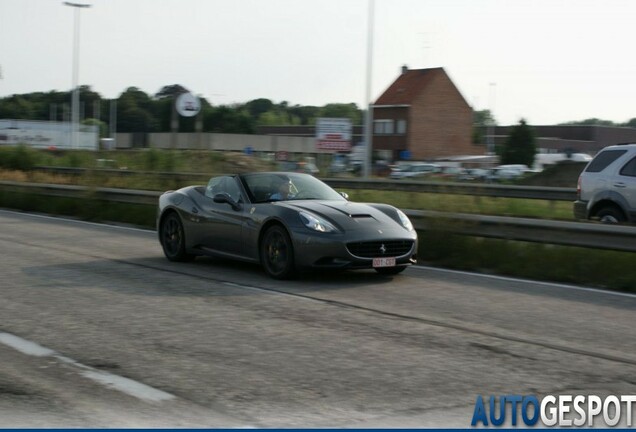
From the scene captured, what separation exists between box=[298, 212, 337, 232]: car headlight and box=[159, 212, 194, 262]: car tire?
2.60 m

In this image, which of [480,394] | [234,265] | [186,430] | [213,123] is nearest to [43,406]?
[186,430]

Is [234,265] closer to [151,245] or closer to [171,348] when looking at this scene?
[151,245]

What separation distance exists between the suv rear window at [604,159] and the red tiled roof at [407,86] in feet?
215

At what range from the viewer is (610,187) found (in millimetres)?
→ 15148

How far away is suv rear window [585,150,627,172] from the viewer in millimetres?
15395

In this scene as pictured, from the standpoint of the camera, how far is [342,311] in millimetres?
8461

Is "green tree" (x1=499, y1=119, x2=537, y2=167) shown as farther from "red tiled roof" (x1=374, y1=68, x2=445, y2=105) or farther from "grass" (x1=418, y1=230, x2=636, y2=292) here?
"grass" (x1=418, y1=230, x2=636, y2=292)

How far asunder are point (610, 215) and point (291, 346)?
384 inches

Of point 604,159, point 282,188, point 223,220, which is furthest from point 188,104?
point 282,188

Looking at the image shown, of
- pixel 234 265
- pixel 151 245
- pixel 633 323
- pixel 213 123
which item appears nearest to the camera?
pixel 633 323

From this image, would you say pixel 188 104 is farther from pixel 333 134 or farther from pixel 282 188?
pixel 282 188

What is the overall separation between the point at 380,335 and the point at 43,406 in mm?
3008

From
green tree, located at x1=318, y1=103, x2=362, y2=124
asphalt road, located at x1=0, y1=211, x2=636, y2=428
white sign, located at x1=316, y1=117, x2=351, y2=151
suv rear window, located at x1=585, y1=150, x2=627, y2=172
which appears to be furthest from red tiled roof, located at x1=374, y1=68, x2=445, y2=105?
green tree, located at x1=318, y1=103, x2=362, y2=124

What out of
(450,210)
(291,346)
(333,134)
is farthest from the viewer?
(333,134)
